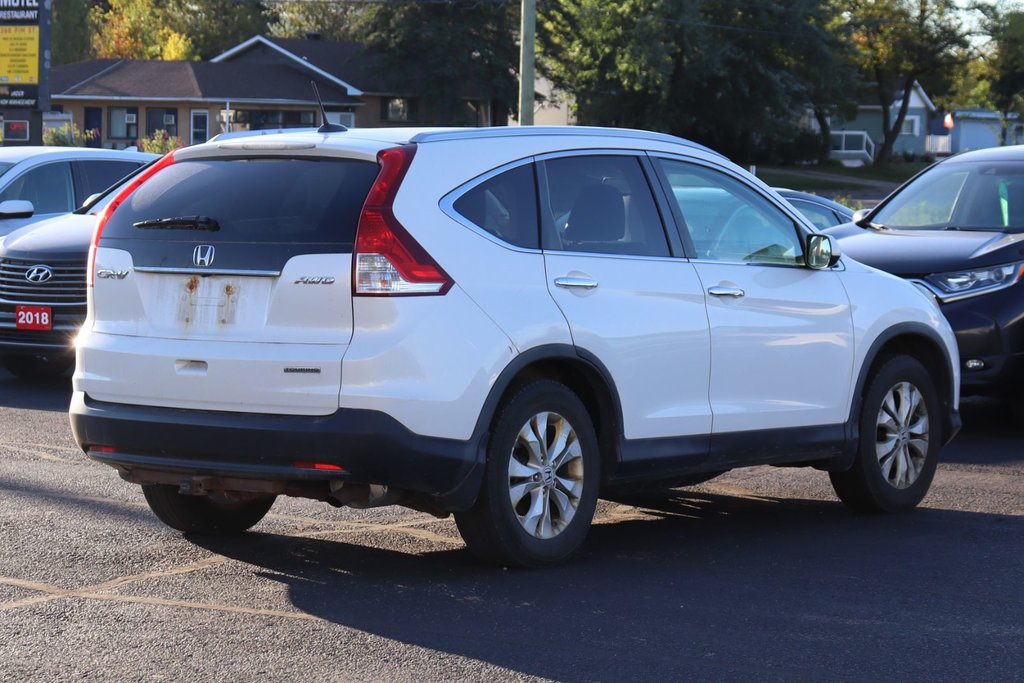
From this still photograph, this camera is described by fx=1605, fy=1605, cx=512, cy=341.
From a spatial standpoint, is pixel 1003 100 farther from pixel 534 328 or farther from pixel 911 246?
pixel 534 328

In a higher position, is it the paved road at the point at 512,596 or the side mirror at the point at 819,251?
the side mirror at the point at 819,251

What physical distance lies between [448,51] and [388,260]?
5744 centimetres

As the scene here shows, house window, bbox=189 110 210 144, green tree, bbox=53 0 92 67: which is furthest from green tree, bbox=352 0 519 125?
green tree, bbox=53 0 92 67

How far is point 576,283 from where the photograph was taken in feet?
21.2

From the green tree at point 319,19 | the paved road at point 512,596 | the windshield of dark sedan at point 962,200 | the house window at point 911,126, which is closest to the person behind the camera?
the paved road at point 512,596

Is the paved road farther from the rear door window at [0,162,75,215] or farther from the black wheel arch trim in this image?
the rear door window at [0,162,75,215]

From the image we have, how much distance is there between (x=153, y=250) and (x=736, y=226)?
2706mm

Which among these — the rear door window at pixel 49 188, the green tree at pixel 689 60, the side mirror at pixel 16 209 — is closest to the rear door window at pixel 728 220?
the side mirror at pixel 16 209

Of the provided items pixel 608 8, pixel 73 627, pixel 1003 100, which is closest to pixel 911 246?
→ pixel 73 627

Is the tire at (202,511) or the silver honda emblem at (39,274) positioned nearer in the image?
the tire at (202,511)

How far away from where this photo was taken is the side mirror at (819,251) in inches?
297

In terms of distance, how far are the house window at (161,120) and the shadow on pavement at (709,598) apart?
61706 mm

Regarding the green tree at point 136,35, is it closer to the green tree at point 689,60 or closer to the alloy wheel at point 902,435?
the green tree at point 689,60

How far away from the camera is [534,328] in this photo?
6.25 m
